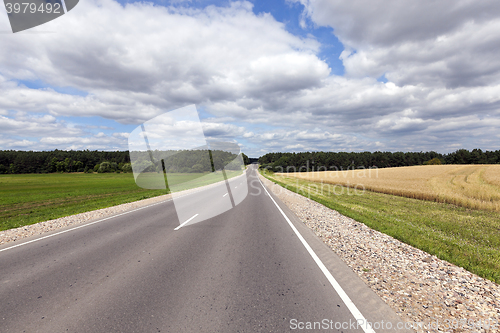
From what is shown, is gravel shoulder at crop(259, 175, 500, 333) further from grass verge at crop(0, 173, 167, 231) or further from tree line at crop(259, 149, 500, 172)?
tree line at crop(259, 149, 500, 172)

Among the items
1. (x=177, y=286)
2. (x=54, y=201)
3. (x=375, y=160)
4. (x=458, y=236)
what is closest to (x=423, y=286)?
(x=177, y=286)

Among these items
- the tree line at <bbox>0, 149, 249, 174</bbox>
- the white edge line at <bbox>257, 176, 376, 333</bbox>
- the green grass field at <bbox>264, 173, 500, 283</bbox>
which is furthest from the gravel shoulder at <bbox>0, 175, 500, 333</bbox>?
A: the tree line at <bbox>0, 149, 249, 174</bbox>

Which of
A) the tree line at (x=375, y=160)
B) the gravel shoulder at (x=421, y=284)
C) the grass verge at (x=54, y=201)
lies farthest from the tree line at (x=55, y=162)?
the gravel shoulder at (x=421, y=284)

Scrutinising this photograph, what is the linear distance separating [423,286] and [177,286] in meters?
4.69

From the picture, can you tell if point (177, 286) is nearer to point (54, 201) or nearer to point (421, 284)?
point (421, 284)

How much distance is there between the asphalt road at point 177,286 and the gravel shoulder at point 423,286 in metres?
0.39

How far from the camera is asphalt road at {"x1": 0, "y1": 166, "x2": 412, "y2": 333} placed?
326 cm

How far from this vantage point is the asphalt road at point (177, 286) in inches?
128

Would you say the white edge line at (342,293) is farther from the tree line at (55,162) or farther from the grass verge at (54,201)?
the tree line at (55,162)

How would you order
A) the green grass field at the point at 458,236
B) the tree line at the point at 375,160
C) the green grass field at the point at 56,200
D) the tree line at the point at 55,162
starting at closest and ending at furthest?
the green grass field at the point at 458,236 < the green grass field at the point at 56,200 < the tree line at the point at 55,162 < the tree line at the point at 375,160

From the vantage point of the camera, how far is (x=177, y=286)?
424cm

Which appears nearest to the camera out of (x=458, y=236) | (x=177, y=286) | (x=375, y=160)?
(x=177, y=286)

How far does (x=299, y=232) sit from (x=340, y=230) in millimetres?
1672

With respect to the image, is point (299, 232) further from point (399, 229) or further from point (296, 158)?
point (296, 158)
